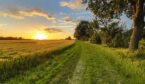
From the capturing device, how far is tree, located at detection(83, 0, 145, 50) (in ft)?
108

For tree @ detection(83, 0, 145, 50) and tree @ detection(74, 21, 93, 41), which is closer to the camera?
tree @ detection(83, 0, 145, 50)

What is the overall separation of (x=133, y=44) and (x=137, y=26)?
2452mm

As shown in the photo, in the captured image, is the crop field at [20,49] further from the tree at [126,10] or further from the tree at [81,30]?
the tree at [81,30]

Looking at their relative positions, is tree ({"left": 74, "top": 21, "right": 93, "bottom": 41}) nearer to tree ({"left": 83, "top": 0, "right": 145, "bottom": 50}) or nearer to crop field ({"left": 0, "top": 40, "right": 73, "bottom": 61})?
crop field ({"left": 0, "top": 40, "right": 73, "bottom": 61})

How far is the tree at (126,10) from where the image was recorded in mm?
32806

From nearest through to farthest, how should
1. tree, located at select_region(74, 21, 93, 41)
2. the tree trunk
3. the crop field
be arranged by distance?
the crop field, the tree trunk, tree, located at select_region(74, 21, 93, 41)

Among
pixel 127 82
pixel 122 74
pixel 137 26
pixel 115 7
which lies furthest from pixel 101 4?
pixel 127 82

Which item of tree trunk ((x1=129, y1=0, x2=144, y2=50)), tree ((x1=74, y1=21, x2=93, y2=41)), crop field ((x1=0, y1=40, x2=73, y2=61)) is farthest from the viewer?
tree ((x1=74, y1=21, x2=93, y2=41))

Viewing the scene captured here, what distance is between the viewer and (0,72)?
16.4 meters

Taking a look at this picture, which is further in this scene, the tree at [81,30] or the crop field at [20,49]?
the tree at [81,30]

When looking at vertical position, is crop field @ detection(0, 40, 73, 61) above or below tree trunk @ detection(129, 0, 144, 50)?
below

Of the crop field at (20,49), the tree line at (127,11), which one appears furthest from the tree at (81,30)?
the tree line at (127,11)

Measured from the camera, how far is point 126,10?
36844 millimetres

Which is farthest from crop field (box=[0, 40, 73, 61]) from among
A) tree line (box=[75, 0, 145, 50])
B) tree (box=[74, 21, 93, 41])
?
tree (box=[74, 21, 93, 41])
